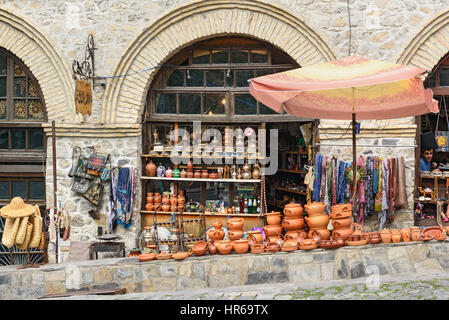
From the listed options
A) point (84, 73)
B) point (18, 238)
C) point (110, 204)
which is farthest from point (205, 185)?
point (18, 238)

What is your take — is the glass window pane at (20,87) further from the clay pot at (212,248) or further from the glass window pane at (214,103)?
the clay pot at (212,248)

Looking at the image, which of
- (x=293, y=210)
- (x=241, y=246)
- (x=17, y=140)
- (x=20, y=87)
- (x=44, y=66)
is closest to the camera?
(x=241, y=246)

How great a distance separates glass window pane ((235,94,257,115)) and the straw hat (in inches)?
151

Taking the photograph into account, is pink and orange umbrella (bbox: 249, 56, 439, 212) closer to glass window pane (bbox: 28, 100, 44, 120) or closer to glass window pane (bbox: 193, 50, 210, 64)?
glass window pane (bbox: 193, 50, 210, 64)

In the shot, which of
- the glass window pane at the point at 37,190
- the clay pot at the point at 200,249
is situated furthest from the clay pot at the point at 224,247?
the glass window pane at the point at 37,190

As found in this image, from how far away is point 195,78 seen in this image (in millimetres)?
9078

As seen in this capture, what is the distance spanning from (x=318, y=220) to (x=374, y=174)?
6.40 feet

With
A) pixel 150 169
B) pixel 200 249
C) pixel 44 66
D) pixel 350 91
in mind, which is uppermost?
pixel 44 66

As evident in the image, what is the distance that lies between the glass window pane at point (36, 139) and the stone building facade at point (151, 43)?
0.55 metres

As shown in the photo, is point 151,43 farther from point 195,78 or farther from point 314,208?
point 314,208

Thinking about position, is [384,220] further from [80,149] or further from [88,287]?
[80,149]

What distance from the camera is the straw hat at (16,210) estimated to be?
22.7 feet

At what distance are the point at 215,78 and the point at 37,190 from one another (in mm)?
3845

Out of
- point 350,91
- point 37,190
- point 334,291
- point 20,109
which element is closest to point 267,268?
point 334,291
